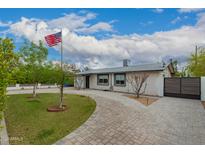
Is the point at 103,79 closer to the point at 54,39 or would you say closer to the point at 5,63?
the point at 54,39

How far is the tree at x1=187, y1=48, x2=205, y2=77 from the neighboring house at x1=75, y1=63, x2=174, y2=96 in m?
5.86

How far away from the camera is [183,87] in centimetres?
1230

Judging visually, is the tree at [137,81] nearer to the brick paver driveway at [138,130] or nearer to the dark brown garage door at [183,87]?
the dark brown garage door at [183,87]

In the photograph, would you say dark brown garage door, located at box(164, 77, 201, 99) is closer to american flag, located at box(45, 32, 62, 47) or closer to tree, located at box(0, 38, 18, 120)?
american flag, located at box(45, 32, 62, 47)

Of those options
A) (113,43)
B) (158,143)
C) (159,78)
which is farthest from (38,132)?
(113,43)

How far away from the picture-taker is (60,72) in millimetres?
8500

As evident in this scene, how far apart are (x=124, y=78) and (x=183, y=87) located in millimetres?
6381

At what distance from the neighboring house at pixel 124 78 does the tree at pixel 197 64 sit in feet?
19.2

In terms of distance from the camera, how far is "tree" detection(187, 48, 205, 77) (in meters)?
20.0

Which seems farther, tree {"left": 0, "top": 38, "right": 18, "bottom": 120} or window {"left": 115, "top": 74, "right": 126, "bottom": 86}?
window {"left": 115, "top": 74, "right": 126, "bottom": 86}

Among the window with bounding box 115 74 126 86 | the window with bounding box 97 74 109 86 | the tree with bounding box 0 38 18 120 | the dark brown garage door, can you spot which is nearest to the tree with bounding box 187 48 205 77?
the dark brown garage door

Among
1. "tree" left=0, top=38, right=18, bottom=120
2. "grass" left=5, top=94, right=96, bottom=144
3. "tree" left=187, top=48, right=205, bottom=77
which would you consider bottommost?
"grass" left=5, top=94, right=96, bottom=144

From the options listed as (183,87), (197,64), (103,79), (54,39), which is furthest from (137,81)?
(197,64)

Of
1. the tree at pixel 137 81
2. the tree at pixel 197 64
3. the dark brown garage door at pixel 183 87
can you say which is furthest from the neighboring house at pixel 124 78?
the tree at pixel 197 64
